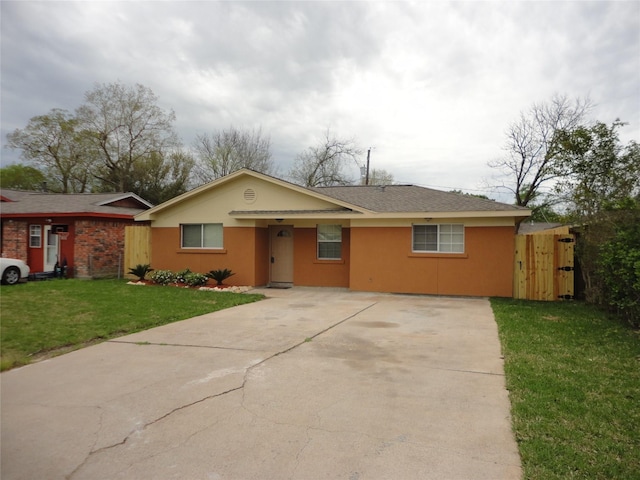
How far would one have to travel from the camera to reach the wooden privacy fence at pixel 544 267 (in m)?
12.3

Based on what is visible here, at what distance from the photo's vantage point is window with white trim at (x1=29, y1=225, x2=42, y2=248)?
17.9 meters

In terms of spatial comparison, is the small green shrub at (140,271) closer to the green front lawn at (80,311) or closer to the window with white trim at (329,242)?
the green front lawn at (80,311)

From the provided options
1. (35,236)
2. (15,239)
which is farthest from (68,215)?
(15,239)

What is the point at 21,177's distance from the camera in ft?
131

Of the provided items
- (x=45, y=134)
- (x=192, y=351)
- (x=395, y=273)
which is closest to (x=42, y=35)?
(x=192, y=351)

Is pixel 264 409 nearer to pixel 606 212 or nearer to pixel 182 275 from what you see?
pixel 606 212

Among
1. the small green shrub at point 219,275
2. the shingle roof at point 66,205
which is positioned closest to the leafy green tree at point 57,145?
the shingle roof at point 66,205

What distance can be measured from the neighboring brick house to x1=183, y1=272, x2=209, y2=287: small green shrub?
14.7ft

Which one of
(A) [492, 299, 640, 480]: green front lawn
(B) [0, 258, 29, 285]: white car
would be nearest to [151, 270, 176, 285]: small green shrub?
(B) [0, 258, 29, 285]: white car

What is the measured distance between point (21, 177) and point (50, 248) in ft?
94.4

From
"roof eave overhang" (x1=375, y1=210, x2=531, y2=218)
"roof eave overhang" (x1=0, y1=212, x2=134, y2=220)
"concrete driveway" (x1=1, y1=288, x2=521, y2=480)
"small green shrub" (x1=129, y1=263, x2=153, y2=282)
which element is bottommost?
"concrete driveway" (x1=1, y1=288, x2=521, y2=480)

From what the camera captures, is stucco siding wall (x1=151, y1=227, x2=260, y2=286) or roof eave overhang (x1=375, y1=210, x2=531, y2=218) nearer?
roof eave overhang (x1=375, y1=210, x2=531, y2=218)

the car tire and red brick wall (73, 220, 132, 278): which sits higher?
red brick wall (73, 220, 132, 278)

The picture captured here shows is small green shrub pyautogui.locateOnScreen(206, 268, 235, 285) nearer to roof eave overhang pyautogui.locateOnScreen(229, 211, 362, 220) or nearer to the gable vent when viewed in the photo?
roof eave overhang pyautogui.locateOnScreen(229, 211, 362, 220)
